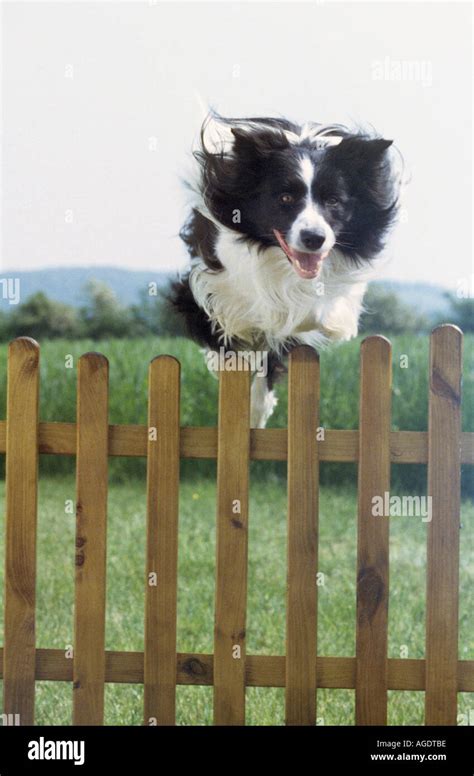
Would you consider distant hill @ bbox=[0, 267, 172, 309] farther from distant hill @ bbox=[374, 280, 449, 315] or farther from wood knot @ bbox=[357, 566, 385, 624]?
wood knot @ bbox=[357, 566, 385, 624]

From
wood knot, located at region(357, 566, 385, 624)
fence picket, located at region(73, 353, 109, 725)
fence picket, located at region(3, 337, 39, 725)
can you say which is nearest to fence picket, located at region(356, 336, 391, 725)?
wood knot, located at region(357, 566, 385, 624)

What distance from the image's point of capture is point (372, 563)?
193 centimetres

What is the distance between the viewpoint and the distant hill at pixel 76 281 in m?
4.19

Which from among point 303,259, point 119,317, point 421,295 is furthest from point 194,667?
point 119,317

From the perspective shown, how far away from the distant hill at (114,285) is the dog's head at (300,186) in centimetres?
173

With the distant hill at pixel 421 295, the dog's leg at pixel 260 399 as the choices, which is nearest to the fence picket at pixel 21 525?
the dog's leg at pixel 260 399

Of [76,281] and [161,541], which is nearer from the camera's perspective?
[161,541]

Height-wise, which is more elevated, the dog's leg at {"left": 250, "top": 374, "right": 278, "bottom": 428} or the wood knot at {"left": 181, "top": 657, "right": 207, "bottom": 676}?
the dog's leg at {"left": 250, "top": 374, "right": 278, "bottom": 428}

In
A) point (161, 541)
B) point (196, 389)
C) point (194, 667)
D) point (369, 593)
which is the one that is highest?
point (196, 389)

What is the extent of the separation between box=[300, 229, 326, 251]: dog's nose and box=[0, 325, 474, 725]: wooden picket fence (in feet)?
0.87

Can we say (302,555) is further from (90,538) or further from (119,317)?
(119,317)

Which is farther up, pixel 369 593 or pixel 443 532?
pixel 443 532

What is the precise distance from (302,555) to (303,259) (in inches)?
25.9

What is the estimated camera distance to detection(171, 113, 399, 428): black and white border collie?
198cm
